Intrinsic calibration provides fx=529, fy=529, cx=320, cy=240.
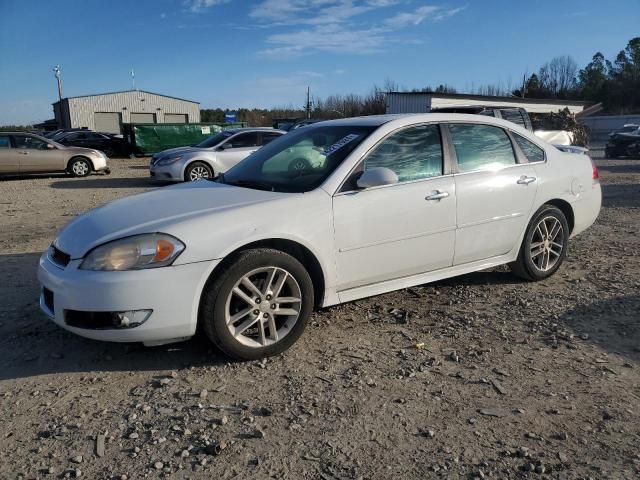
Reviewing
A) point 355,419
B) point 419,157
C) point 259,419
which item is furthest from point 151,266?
point 419,157

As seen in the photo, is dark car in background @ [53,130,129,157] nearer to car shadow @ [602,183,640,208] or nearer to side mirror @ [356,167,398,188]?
car shadow @ [602,183,640,208]

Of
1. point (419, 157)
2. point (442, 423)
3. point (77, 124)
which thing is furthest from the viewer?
point (77, 124)

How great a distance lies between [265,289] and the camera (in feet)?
11.2

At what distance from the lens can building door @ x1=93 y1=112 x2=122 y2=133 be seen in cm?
5115

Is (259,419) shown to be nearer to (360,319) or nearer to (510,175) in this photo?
(360,319)

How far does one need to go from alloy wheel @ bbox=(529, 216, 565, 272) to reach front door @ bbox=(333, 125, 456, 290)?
114 cm

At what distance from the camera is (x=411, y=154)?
415 cm

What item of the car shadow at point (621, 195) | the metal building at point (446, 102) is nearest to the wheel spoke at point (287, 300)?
the car shadow at point (621, 195)

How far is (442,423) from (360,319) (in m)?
1.48

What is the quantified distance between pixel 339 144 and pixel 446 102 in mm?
32528

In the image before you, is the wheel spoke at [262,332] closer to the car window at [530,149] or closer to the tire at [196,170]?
the car window at [530,149]

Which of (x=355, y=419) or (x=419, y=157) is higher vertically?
(x=419, y=157)

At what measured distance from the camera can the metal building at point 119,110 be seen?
164ft

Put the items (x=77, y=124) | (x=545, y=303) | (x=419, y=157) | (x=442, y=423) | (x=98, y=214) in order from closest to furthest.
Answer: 1. (x=442, y=423)
2. (x=98, y=214)
3. (x=419, y=157)
4. (x=545, y=303)
5. (x=77, y=124)
